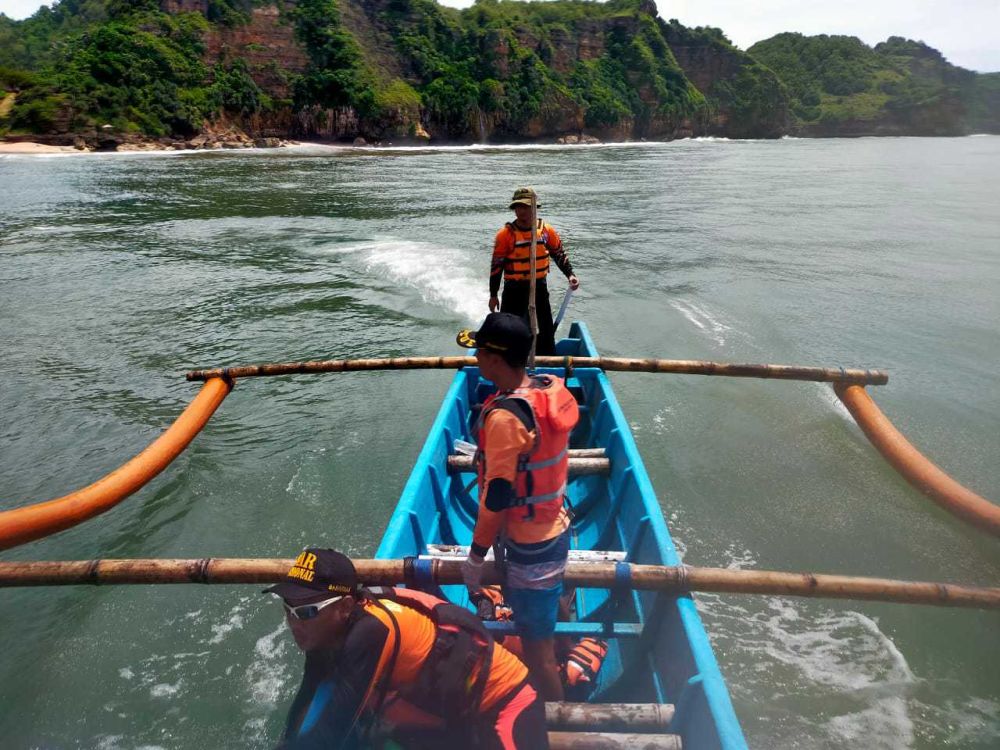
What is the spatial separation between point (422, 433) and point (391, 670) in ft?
19.8

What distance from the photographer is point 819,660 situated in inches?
180

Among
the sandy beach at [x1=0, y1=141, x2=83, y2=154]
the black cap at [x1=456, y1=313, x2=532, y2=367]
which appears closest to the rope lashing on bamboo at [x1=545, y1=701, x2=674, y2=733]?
the black cap at [x1=456, y1=313, x2=532, y2=367]

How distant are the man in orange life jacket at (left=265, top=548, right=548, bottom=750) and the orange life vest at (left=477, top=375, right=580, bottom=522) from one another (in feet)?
2.13

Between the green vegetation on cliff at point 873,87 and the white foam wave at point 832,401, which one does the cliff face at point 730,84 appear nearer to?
the green vegetation on cliff at point 873,87

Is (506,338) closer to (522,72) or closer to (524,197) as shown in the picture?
(524,197)

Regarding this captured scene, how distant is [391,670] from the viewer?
7.48 feet

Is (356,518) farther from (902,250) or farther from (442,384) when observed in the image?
(902,250)

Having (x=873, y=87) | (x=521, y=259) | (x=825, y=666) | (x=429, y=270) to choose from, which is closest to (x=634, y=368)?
(x=521, y=259)

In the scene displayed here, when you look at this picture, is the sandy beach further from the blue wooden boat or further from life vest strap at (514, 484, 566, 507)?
life vest strap at (514, 484, 566, 507)

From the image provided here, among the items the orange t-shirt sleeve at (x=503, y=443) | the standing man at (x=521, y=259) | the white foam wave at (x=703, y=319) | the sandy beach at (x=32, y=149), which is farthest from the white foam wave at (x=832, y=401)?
the sandy beach at (x=32, y=149)

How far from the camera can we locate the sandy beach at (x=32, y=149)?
54.0m

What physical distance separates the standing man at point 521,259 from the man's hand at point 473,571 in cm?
413

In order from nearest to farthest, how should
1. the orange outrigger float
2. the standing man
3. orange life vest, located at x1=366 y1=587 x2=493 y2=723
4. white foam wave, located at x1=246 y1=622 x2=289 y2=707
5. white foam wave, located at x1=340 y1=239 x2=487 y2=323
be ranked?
orange life vest, located at x1=366 y1=587 x2=493 y2=723, the orange outrigger float, white foam wave, located at x1=246 y1=622 x2=289 y2=707, the standing man, white foam wave, located at x1=340 y1=239 x2=487 y2=323

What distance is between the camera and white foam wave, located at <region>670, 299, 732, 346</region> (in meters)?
11.9
